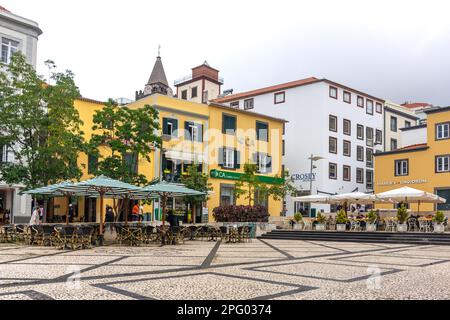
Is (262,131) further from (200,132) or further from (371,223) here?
(371,223)

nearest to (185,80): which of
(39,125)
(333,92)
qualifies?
(333,92)

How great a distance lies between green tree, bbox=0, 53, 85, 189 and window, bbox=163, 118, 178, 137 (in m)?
11.7

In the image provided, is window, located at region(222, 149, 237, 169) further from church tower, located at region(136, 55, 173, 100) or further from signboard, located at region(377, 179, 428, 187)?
church tower, located at region(136, 55, 173, 100)

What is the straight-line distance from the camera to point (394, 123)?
172 ft

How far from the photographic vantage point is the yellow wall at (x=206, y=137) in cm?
3316

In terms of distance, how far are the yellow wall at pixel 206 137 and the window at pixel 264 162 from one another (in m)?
0.38

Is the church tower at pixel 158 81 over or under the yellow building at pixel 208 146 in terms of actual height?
over

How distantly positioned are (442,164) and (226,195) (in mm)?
16477

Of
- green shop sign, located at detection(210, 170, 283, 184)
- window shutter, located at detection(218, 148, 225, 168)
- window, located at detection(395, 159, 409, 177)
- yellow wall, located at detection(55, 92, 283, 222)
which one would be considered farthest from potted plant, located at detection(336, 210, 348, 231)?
window, located at detection(395, 159, 409, 177)

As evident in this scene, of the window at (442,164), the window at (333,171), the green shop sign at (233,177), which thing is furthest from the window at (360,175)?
the green shop sign at (233,177)

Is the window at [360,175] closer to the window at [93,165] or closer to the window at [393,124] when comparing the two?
the window at [393,124]

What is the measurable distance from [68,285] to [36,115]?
47.1ft

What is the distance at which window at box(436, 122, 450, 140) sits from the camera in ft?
123
